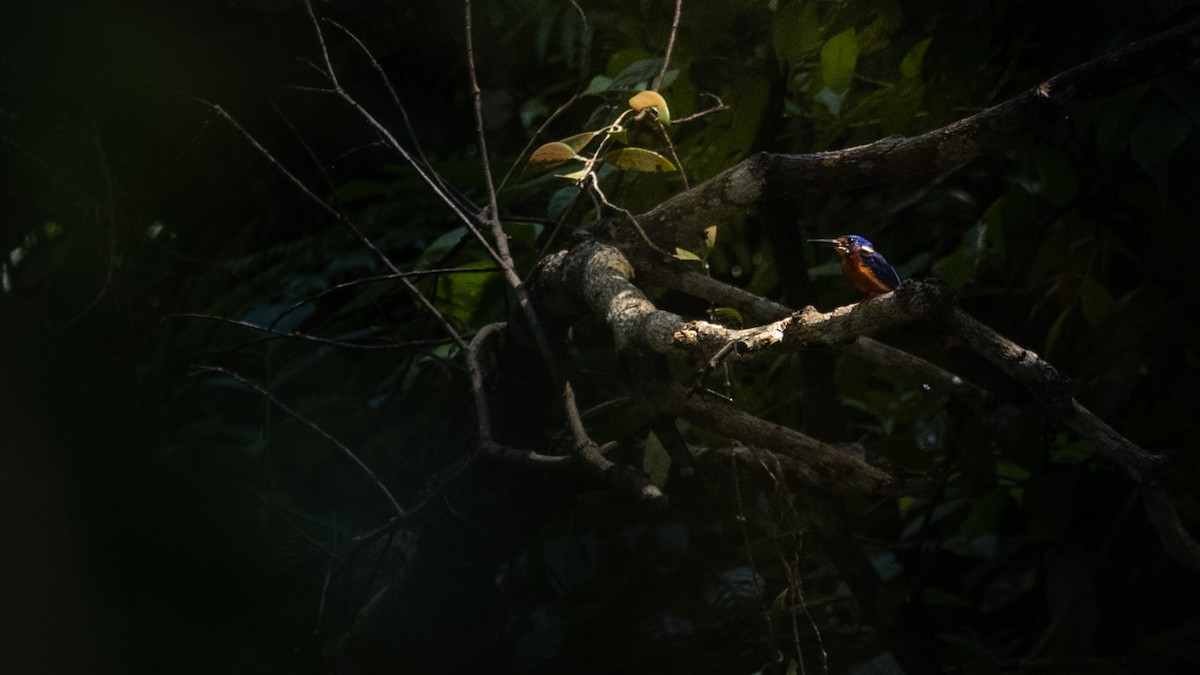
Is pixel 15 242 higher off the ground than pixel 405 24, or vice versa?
pixel 405 24

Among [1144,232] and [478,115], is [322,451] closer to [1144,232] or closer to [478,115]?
[478,115]

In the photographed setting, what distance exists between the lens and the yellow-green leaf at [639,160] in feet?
4.77

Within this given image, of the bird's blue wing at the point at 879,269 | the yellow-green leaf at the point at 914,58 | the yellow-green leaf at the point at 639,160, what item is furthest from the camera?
the yellow-green leaf at the point at 914,58

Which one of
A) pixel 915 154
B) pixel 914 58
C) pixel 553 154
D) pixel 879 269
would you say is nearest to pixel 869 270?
pixel 879 269

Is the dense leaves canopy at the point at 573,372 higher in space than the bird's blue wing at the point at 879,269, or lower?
lower

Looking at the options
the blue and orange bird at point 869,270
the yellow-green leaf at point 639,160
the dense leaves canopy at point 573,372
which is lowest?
the dense leaves canopy at point 573,372

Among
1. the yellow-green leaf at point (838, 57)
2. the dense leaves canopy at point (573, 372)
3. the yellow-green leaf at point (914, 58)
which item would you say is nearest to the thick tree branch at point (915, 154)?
the dense leaves canopy at point (573, 372)

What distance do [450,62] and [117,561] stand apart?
1694 mm

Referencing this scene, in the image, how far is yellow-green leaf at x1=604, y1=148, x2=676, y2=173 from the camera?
146 centimetres

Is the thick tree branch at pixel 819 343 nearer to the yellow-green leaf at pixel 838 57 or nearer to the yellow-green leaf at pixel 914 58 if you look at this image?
the yellow-green leaf at pixel 838 57

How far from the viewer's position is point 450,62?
294cm

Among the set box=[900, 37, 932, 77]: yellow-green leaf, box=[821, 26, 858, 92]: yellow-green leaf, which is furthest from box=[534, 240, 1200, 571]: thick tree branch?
box=[900, 37, 932, 77]: yellow-green leaf

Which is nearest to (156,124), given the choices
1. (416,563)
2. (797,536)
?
(416,563)

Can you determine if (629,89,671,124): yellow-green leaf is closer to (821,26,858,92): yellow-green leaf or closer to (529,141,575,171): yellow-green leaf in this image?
(529,141,575,171): yellow-green leaf
